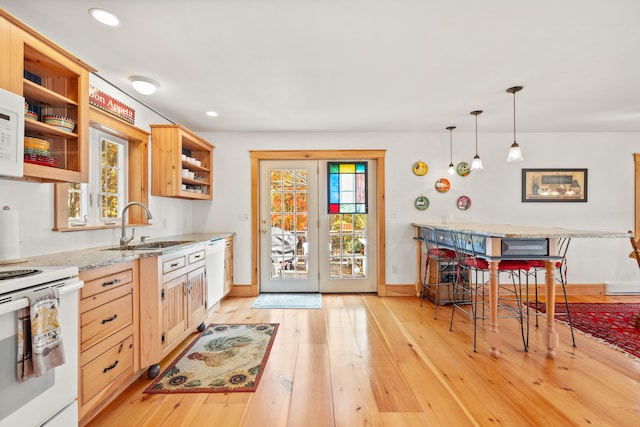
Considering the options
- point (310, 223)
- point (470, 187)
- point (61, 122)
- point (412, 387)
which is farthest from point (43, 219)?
point (470, 187)

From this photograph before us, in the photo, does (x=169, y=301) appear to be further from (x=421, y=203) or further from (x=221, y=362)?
(x=421, y=203)

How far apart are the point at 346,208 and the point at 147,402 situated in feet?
10.2

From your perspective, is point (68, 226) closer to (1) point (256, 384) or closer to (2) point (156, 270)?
(2) point (156, 270)

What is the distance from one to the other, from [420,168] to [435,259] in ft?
4.42

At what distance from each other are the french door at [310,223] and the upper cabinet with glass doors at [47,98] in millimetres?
2524

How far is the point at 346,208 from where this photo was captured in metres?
4.34

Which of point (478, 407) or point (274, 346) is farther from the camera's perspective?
point (274, 346)

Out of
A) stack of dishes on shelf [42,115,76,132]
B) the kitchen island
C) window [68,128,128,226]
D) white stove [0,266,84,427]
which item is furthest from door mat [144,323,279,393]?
the kitchen island

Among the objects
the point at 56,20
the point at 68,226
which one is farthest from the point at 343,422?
the point at 56,20

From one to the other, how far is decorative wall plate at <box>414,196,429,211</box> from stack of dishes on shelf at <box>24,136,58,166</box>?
3.87 meters

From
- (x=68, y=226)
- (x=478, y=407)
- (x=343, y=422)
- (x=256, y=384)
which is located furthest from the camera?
(x=68, y=226)

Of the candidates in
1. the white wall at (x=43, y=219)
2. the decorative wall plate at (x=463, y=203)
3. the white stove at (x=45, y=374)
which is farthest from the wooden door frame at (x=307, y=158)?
the white stove at (x=45, y=374)

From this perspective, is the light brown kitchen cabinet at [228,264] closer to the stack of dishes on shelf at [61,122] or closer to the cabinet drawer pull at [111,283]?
the cabinet drawer pull at [111,283]

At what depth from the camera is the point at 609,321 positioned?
321cm
